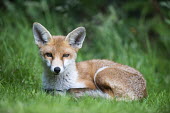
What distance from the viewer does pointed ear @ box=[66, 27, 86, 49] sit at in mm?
6433

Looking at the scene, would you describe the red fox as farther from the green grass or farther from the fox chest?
the green grass

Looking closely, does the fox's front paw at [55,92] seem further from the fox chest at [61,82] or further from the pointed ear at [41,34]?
the pointed ear at [41,34]

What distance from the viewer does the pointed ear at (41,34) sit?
6388 mm

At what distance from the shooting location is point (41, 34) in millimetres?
6477

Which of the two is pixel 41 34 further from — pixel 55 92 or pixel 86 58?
pixel 86 58

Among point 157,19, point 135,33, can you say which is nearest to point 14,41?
point 135,33

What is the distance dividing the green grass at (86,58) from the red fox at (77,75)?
1.08 feet

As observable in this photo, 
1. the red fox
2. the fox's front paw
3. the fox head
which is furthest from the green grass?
the fox head

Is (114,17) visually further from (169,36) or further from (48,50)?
(48,50)

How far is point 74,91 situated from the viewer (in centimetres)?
609

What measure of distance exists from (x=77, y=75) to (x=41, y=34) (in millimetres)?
1095

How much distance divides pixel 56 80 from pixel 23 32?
3.53 meters

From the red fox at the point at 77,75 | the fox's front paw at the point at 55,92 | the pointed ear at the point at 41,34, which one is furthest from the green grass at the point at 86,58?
the pointed ear at the point at 41,34

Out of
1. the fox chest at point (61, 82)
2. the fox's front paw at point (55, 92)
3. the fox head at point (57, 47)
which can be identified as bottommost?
the fox's front paw at point (55, 92)
